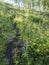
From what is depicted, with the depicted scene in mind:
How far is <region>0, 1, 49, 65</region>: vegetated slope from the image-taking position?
455 centimetres

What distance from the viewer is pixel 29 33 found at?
191 inches

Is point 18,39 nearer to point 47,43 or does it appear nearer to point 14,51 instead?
point 14,51

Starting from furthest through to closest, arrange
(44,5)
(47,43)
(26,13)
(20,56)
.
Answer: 1. (44,5)
2. (26,13)
3. (20,56)
4. (47,43)

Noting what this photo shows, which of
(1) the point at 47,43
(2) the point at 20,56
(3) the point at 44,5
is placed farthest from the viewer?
(3) the point at 44,5

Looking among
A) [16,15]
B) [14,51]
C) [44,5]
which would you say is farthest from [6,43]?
[44,5]

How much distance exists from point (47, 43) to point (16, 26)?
1.10 meters

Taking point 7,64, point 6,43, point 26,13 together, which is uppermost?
point 26,13

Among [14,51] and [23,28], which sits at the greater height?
[23,28]

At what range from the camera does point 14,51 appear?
5148 millimetres

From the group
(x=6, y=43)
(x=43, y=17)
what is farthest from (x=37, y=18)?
(x=6, y=43)

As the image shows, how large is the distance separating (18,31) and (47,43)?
1039mm

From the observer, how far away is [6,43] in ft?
16.9

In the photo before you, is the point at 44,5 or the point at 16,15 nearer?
the point at 16,15

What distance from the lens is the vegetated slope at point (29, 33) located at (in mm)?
4551
